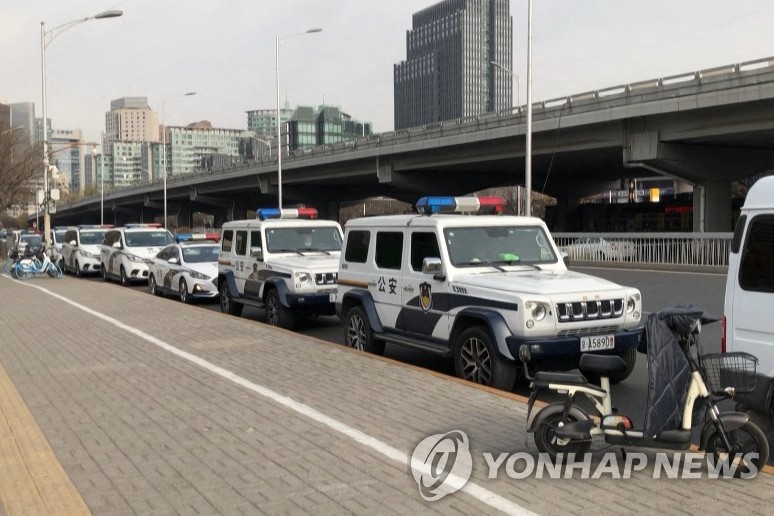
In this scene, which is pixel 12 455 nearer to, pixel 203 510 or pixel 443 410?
pixel 203 510

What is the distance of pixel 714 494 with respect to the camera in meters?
4.91

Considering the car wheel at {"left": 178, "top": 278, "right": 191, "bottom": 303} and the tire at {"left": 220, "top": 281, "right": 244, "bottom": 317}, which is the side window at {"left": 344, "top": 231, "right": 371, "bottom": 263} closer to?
the tire at {"left": 220, "top": 281, "right": 244, "bottom": 317}

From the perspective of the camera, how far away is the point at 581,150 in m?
39.6

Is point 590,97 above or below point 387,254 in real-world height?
Answer: above

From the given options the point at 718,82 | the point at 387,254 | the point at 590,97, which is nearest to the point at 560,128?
the point at 590,97

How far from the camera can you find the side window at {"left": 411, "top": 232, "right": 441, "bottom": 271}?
9.34m

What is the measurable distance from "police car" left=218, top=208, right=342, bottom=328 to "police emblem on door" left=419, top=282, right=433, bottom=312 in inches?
148

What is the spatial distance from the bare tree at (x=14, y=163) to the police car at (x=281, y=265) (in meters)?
35.7

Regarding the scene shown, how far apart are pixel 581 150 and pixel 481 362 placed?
1295 inches

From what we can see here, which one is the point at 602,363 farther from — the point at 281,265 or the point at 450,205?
the point at 281,265

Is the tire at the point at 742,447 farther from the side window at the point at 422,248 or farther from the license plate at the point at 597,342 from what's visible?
the side window at the point at 422,248

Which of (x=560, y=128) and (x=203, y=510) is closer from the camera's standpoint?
(x=203, y=510)

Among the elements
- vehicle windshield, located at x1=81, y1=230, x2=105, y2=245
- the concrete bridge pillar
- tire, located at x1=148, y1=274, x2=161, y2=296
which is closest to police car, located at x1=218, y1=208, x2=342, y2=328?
tire, located at x1=148, y1=274, x2=161, y2=296

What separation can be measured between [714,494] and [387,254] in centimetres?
580
